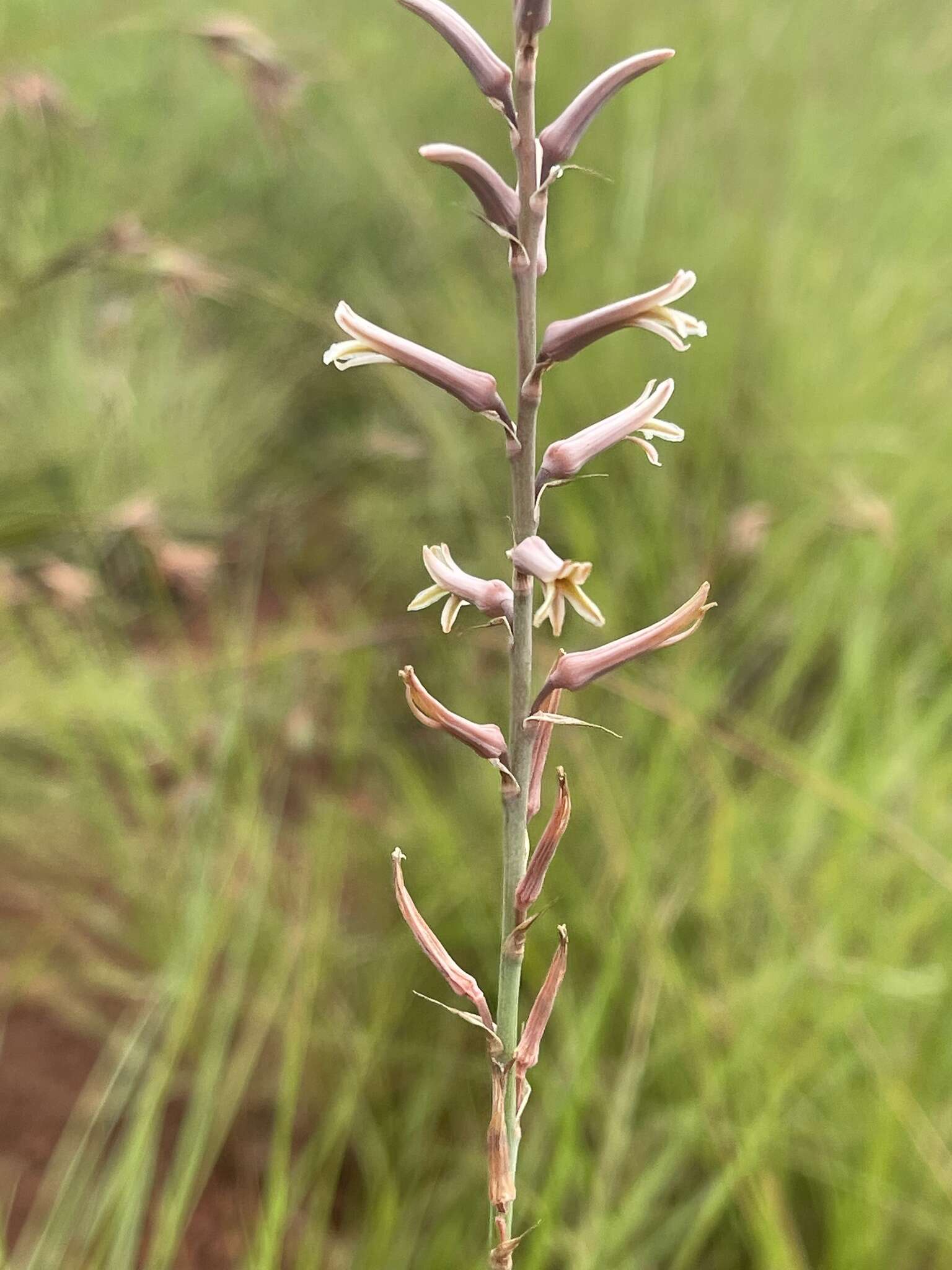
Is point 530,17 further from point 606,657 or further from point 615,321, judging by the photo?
point 606,657

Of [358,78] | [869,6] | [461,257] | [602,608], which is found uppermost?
[869,6]

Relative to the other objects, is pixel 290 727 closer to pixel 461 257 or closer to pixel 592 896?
pixel 592 896

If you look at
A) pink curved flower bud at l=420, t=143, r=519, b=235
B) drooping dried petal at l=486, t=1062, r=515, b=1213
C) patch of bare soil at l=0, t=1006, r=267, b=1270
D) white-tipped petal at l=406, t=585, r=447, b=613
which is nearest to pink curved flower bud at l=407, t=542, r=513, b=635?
white-tipped petal at l=406, t=585, r=447, b=613

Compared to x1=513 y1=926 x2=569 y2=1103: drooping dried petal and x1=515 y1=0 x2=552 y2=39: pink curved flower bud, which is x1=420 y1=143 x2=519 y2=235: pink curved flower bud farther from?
x1=513 y1=926 x2=569 y2=1103: drooping dried petal

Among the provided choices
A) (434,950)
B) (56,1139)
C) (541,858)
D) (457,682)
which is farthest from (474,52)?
(56,1139)

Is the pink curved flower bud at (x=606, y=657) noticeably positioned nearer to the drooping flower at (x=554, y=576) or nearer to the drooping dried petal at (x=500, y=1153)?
the drooping flower at (x=554, y=576)

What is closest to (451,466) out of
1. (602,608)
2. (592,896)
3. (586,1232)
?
(602,608)
